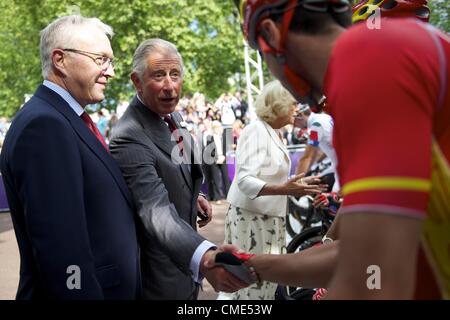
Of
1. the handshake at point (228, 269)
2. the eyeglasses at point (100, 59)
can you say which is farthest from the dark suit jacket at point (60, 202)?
the handshake at point (228, 269)

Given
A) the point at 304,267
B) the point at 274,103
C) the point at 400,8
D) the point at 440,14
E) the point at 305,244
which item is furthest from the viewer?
the point at 440,14

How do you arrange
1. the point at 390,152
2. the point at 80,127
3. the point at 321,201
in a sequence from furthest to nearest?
the point at 321,201
the point at 80,127
the point at 390,152

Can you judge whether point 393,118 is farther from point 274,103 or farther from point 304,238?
point 304,238

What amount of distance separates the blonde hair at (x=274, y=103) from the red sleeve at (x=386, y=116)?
3.41m

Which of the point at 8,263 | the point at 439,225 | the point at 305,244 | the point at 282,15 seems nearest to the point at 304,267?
the point at 439,225

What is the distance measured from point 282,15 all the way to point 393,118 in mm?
424

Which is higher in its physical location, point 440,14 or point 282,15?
point 282,15

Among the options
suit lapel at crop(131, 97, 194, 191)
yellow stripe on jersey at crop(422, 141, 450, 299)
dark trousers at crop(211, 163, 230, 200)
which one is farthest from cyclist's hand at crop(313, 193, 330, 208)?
dark trousers at crop(211, 163, 230, 200)

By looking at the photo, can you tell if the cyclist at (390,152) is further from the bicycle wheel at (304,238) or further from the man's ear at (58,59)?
the bicycle wheel at (304,238)

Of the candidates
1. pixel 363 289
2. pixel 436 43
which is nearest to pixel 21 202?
pixel 363 289

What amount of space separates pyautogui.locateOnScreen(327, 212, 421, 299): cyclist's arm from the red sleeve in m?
0.02

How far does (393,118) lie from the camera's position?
0.88 m

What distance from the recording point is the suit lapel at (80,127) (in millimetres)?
2068
